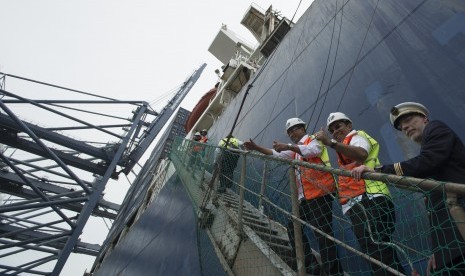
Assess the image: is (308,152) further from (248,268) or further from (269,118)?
(269,118)

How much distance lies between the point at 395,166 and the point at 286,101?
427 centimetres

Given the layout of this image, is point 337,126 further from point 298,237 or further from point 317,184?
point 298,237

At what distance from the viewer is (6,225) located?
14.2 meters

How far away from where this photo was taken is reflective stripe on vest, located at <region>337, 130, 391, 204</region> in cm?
216

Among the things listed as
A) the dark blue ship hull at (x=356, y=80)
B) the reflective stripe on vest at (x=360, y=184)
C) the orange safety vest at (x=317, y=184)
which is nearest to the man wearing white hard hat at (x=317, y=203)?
the orange safety vest at (x=317, y=184)

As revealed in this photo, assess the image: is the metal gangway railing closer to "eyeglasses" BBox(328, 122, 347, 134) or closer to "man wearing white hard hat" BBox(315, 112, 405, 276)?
"man wearing white hard hat" BBox(315, 112, 405, 276)

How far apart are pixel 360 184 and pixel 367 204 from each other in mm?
171

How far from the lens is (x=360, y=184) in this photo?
7.46 feet

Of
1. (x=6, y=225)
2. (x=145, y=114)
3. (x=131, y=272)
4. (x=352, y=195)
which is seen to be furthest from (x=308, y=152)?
(x=6, y=225)

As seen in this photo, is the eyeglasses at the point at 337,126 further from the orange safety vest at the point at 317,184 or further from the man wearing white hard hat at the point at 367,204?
the orange safety vest at the point at 317,184

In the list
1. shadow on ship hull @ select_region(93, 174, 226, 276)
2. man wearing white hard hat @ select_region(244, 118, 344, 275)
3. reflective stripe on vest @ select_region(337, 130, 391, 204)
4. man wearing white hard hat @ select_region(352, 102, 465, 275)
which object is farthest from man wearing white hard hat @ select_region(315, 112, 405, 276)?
shadow on ship hull @ select_region(93, 174, 226, 276)

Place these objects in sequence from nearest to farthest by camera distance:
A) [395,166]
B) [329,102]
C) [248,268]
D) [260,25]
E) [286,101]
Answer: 1. [395,166]
2. [248,268]
3. [329,102]
4. [286,101]
5. [260,25]

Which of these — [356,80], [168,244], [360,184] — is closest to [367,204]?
[360,184]

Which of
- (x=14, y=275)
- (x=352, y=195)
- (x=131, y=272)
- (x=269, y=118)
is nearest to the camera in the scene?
(x=352, y=195)
